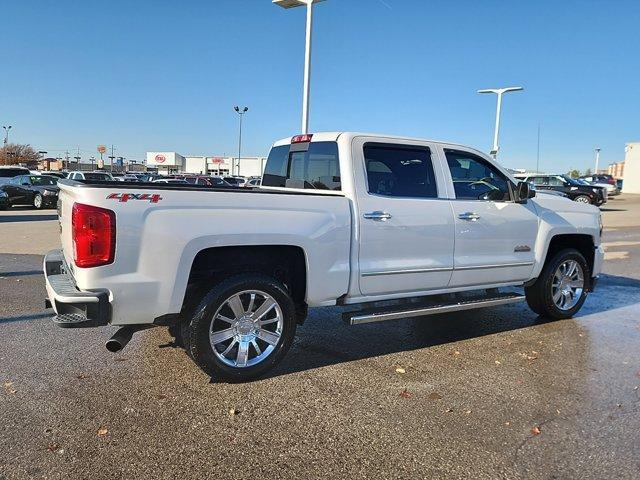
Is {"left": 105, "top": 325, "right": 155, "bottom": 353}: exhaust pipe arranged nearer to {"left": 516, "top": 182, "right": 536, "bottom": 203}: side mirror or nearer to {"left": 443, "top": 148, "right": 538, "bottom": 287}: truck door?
{"left": 443, "top": 148, "right": 538, "bottom": 287}: truck door

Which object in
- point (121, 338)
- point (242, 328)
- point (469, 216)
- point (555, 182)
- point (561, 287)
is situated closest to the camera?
point (121, 338)

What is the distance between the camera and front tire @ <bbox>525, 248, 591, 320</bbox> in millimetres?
6078

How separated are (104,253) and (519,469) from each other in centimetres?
288

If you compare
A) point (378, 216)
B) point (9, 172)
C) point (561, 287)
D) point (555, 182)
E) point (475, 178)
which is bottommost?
point (561, 287)

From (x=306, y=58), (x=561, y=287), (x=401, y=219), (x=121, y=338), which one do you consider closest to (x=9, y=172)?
(x=306, y=58)

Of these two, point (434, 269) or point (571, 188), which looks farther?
point (571, 188)

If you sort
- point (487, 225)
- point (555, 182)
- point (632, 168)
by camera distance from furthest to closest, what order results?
1. point (632, 168)
2. point (555, 182)
3. point (487, 225)

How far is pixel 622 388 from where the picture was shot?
166 inches

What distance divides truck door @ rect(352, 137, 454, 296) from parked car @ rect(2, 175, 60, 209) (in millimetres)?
21645

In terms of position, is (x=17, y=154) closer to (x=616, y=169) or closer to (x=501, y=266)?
(x=501, y=266)

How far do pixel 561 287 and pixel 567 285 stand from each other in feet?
0.35

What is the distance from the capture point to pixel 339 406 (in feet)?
12.4

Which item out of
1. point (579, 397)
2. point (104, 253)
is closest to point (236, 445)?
point (104, 253)

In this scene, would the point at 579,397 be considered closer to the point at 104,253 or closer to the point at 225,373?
the point at 225,373
